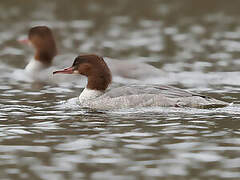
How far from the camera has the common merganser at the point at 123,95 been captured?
11.1 meters

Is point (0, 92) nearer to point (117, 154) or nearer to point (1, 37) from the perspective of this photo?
point (117, 154)

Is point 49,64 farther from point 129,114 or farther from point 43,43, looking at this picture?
point 129,114

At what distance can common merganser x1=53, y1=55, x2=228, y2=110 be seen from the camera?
436 inches

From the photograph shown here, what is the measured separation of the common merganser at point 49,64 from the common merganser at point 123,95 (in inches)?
99.4

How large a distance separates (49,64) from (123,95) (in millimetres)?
4483

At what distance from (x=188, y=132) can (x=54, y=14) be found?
14245mm

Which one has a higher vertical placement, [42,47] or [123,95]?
[42,47]

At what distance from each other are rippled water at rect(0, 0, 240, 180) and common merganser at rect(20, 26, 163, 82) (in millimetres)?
384

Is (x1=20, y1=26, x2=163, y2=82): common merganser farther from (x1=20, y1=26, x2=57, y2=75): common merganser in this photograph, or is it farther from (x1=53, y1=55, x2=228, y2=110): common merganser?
(x1=53, y1=55, x2=228, y2=110): common merganser

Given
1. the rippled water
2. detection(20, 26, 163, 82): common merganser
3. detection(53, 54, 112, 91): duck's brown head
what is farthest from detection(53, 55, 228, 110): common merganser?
detection(20, 26, 163, 82): common merganser

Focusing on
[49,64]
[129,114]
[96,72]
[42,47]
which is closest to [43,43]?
[42,47]

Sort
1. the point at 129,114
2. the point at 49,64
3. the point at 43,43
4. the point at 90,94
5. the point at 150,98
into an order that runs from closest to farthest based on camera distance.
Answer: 1. the point at 129,114
2. the point at 150,98
3. the point at 90,94
4. the point at 49,64
5. the point at 43,43

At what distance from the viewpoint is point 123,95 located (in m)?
11.4

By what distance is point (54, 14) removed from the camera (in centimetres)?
2322
